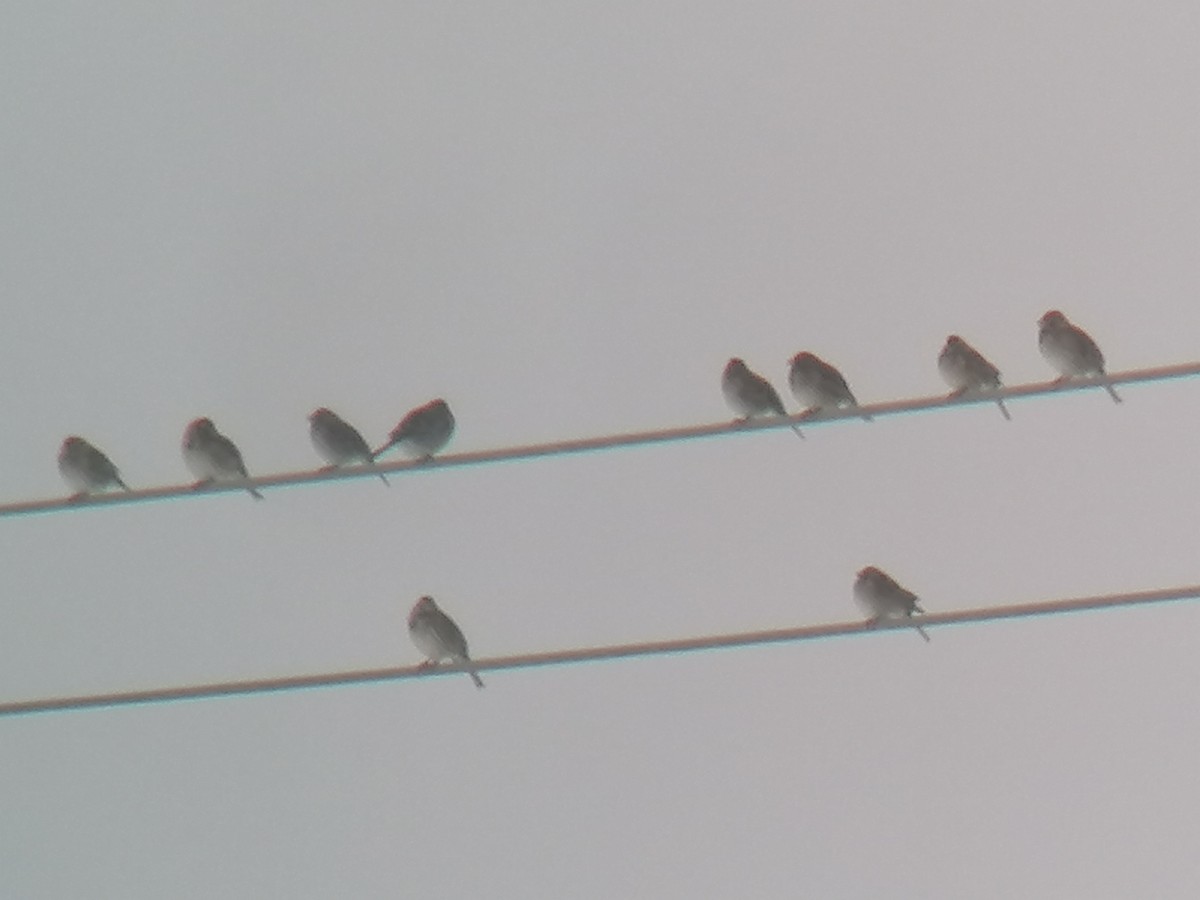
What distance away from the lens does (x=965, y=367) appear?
18.1 metres

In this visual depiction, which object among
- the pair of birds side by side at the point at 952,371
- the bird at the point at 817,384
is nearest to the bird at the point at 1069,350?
the pair of birds side by side at the point at 952,371

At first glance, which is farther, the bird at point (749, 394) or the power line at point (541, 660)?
the bird at point (749, 394)

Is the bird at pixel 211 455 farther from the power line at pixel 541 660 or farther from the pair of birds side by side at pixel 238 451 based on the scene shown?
the power line at pixel 541 660

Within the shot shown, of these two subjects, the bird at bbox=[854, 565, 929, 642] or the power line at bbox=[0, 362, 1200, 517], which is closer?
the power line at bbox=[0, 362, 1200, 517]

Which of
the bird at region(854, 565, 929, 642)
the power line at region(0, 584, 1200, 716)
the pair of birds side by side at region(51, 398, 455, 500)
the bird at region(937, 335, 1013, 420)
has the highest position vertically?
the pair of birds side by side at region(51, 398, 455, 500)

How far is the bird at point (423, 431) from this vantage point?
691 inches

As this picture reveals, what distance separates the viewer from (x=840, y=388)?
18.0 meters

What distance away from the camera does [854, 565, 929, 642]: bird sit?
18.1m

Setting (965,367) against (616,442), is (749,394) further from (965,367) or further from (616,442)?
(616,442)

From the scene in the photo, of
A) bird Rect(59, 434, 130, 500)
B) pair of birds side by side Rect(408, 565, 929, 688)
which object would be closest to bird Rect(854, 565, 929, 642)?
pair of birds side by side Rect(408, 565, 929, 688)

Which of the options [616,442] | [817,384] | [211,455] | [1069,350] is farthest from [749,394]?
[616,442]

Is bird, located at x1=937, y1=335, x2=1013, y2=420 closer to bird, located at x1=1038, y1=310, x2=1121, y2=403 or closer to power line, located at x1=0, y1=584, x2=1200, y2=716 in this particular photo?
bird, located at x1=1038, y1=310, x2=1121, y2=403

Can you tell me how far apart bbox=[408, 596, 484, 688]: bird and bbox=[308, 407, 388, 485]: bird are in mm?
1229

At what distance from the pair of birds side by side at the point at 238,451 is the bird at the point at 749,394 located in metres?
1.67
